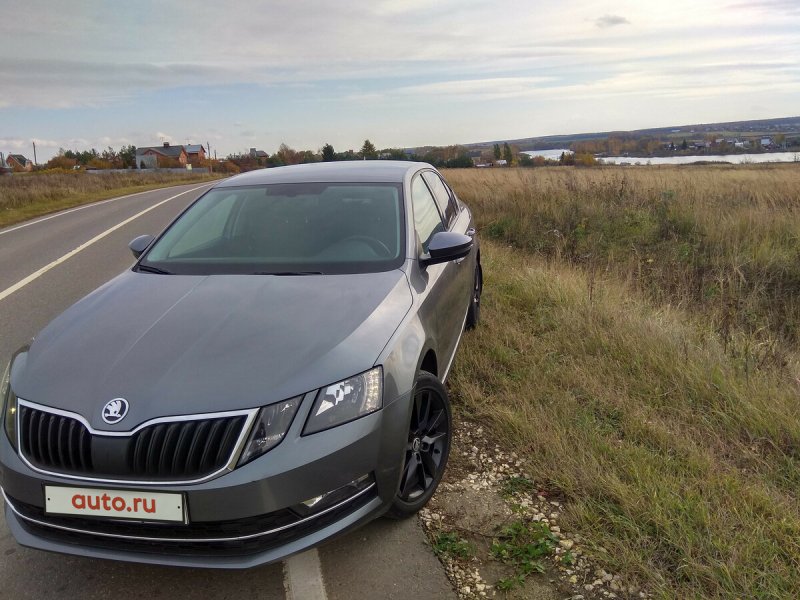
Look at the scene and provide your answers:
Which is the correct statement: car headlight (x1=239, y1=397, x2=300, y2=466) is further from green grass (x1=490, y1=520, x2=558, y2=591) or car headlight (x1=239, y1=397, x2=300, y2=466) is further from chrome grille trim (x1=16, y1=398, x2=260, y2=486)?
green grass (x1=490, y1=520, x2=558, y2=591)

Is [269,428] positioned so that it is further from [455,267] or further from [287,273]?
[455,267]

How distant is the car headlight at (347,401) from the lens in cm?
218

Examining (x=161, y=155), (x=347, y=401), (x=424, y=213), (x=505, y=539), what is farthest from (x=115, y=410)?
(x=161, y=155)

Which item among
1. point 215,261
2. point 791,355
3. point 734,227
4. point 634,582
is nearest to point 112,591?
point 215,261

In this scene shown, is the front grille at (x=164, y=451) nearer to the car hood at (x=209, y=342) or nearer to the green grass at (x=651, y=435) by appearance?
the car hood at (x=209, y=342)

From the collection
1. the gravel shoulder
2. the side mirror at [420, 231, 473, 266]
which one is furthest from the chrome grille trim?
the side mirror at [420, 231, 473, 266]

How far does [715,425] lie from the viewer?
11.1 ft

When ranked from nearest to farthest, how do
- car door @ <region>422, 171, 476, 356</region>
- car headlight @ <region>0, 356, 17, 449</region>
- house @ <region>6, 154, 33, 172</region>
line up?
car headlight @ <region>0, 356, 17, 449</region>
car door @ <region>422, 171, 476, 356</region>
house @ <region>6, 154, 33, 172</region>

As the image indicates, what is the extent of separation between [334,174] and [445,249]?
1.18m

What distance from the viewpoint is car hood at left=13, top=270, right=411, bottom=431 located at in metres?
2.16

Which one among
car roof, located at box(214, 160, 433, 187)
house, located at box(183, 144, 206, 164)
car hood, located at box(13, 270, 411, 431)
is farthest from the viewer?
house, located at box(183, 144, 206, 164)

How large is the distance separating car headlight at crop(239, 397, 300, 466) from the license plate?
266 millimetres

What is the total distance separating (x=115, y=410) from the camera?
2.11 metres

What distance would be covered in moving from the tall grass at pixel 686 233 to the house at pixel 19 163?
114682 millimetres
